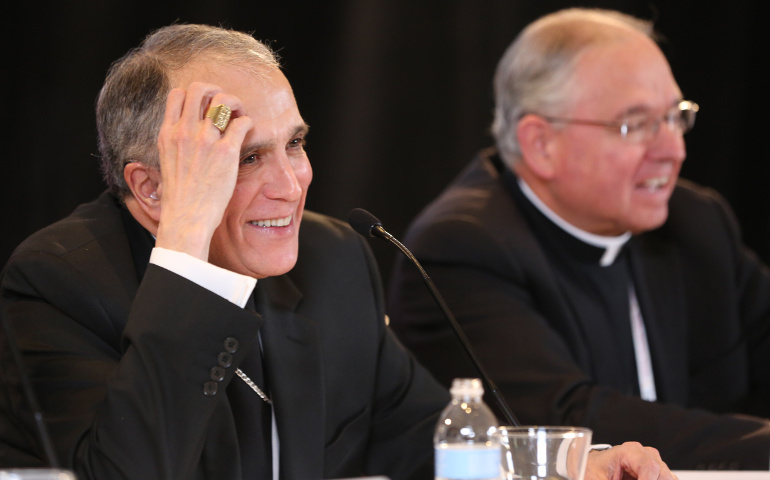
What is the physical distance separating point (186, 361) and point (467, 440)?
0.46 m

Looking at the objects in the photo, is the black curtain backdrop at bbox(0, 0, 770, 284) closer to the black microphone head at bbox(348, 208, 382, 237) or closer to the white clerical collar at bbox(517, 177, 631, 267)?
the white clerical collar at bbox(517, 177, 631, 267)

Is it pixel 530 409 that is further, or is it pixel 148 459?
pixel 530 409

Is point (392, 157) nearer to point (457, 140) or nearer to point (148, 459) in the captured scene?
point (457, 140)

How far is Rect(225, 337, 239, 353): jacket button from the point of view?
1522 millimetres

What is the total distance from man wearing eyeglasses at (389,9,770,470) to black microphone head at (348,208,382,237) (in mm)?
926

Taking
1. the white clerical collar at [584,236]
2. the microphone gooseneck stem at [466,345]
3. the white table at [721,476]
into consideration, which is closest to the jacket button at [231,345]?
the microphone gooseneck stem at [466,345]

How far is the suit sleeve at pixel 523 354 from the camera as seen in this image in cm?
234

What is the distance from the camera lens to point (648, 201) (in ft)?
9.76

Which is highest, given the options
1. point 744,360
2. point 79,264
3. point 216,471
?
point 79,264

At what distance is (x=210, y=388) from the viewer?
59.4 inches

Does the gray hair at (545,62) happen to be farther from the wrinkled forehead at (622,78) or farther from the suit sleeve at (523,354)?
the suit sleeve at (523,354)

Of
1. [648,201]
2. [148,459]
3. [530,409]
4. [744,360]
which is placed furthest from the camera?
[744,360]

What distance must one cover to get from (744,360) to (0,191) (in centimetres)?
242

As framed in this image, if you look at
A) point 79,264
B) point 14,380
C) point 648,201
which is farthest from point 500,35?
point 14,380
